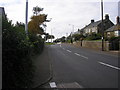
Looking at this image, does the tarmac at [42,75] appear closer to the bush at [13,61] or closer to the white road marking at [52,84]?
the white road marking at [52,84]

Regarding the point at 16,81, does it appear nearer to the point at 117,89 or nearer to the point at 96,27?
the point at 117,89

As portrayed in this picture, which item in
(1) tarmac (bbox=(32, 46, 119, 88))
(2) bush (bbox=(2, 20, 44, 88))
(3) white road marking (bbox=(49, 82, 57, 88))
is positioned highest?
(2) bush (bbox=(2, 20, 44, 88))

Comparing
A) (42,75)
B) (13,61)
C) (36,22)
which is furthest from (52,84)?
(36,22)

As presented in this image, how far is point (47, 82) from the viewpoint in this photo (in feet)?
26.7

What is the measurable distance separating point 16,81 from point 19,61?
65 cm

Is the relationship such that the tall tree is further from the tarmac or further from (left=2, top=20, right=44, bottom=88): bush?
(left=2, top=20, right=44, bottom=88): bush

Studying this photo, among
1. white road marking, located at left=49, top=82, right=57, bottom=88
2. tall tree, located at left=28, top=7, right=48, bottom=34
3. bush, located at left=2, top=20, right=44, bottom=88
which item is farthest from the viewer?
tall tree, located at left=28, top=7, right=48, bottom=34

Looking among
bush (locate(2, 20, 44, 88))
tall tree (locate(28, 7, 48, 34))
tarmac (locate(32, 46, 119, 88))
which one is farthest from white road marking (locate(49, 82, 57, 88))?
tall tree (locate(28, 7, 48, 34))

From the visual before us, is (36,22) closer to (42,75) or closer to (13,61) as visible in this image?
(42,75)

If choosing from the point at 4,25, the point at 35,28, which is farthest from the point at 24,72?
the point at 35,28

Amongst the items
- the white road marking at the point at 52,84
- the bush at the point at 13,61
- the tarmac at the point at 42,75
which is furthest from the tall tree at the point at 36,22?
the bush at the point at 13,61

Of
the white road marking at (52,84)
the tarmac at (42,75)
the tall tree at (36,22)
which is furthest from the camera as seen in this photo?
the tall tree at (36,22)

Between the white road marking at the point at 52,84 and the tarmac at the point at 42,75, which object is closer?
the white road marking at the point at 52,84

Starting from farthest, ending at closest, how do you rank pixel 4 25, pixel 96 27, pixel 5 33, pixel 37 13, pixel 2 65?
pixel 96 27, pixel 37 13, pixel 4 25, pixel 5 33, pixel 2 65
